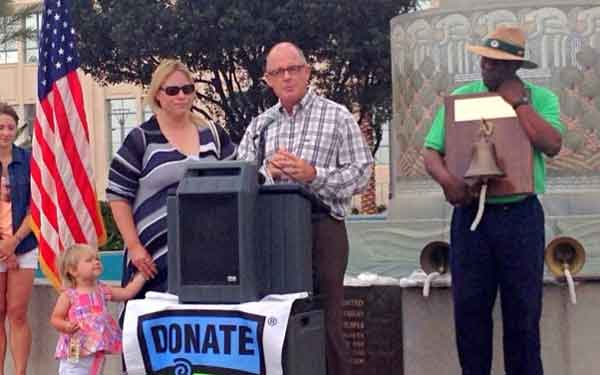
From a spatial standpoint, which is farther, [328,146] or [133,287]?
[133,287]

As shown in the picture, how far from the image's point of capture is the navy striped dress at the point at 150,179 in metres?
5.43

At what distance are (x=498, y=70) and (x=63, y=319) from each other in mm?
2539

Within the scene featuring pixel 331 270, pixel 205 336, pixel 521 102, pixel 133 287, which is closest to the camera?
pixel 205 336

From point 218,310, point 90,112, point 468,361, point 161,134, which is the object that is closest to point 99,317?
point 161,134

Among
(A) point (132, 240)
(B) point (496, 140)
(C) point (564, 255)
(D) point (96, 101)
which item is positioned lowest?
(C) point (564, 255)

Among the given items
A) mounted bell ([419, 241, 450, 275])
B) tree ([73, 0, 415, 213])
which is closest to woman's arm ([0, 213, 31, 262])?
mounted bell ([419, 241, 450, 275])

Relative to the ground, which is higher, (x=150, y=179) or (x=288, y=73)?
(x=288, y=73)

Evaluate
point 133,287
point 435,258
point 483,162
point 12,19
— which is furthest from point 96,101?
point 483,162

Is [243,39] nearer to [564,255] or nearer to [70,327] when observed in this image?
[70,327]

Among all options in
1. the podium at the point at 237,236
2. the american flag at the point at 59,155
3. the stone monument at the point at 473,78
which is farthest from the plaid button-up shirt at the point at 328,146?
the american flag at the point at 59,155

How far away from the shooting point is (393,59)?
765 cm

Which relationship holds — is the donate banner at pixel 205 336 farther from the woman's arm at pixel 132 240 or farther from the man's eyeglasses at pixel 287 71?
the man's eyeglasses at pixel 287 71

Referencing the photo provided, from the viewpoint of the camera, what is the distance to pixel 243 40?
24625mm

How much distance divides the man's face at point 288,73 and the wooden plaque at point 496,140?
0.67 m
